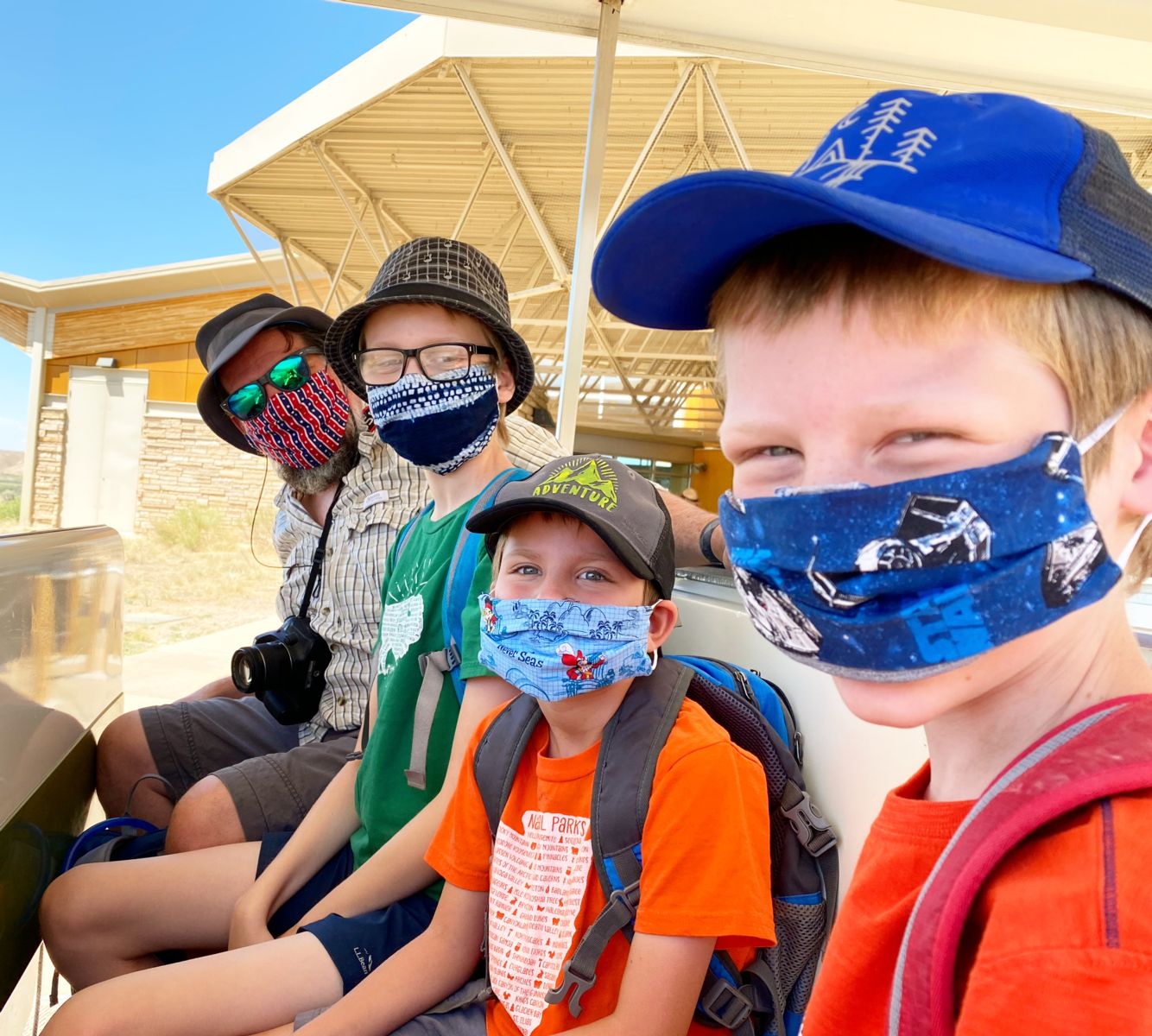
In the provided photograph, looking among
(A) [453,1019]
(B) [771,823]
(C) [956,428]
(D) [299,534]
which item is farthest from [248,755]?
(C) [956,428]

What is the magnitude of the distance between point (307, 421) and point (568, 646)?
63.1 inches

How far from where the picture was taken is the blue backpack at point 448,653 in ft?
6.28

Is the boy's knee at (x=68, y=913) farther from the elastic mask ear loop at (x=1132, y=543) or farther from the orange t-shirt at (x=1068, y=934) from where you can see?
the elastic mask ear loop at (x=1132, y=543)

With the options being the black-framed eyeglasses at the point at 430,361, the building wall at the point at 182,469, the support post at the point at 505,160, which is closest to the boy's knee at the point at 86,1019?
the black-framed eyeglasses at the point at 430,361

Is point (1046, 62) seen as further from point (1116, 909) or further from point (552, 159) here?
point (552, 159)

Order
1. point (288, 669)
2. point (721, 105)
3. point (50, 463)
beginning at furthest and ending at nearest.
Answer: point (50, 463), point (721, 105), point (288, 669)

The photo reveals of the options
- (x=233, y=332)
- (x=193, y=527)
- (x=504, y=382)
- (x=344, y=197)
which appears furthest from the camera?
(x=193, y=527)

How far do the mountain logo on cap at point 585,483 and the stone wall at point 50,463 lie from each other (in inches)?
405

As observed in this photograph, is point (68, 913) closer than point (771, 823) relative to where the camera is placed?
No

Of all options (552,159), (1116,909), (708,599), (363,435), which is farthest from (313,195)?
(1116,909)

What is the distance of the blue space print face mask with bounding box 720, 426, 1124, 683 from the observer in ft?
2.08

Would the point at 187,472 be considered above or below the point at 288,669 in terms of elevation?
above

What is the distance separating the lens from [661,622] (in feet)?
5.46

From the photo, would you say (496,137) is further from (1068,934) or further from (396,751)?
(1068,934)
